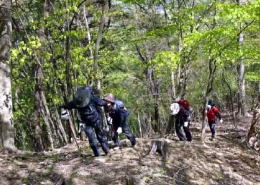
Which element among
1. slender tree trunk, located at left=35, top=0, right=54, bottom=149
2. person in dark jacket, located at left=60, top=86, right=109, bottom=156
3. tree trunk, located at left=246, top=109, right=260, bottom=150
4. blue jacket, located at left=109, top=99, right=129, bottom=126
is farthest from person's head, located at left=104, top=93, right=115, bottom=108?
tree trunk, located at left=246, top=109, right=260, bottom=150

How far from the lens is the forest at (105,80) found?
31.2ft

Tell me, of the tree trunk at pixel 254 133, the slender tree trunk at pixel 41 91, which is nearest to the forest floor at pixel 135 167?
the tree trunk at pixel 254 133

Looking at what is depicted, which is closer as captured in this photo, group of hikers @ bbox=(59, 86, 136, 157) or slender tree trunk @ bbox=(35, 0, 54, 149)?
group of hikers @ bbox=(59, 86, 136, 157)

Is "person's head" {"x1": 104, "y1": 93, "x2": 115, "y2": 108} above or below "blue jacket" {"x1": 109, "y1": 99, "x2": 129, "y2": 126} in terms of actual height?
above

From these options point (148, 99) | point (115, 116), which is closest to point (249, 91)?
point (148, 99)

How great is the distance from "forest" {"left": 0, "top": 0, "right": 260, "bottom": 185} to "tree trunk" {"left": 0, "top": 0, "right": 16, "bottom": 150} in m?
0.03

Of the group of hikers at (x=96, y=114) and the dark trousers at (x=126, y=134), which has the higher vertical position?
the group of hikers at (x=96, y=114)

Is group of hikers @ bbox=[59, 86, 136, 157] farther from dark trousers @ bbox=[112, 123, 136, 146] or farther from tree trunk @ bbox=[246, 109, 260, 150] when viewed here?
tree trunk @ bbox=[246, 109, 260, 150]

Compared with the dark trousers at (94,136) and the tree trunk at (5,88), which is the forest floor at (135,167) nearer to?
the dark trousers at (94,136)

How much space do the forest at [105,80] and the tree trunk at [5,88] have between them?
Answer: 0.03 m

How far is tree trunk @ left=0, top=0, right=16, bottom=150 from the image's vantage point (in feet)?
32.4

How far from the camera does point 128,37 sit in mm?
20344

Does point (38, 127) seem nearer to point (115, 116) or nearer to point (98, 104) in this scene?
point (115, 116)

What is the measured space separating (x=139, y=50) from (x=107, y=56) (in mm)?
6286
